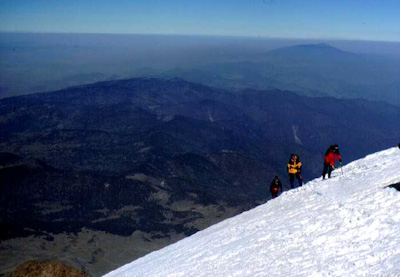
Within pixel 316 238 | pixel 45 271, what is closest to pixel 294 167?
pixel 316 238

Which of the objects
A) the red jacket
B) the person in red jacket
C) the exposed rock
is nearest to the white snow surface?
the person in red jacket

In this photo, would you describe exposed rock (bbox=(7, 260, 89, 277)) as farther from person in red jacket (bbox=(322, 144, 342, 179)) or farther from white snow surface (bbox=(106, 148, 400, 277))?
person in red jacket (bbox=(322, 144, 342, 179))

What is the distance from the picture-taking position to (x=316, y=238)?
18.6m

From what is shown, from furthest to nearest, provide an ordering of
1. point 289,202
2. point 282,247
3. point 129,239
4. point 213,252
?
point 129,239, point 289,202, point 213,252, point 282,247

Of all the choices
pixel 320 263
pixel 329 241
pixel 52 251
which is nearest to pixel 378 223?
pixel 329 241

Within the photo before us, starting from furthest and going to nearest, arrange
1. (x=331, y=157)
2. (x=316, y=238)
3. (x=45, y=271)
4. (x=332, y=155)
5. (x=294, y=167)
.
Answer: (x=294, y=167), (x=45, y=271), (x=331, y=157), (x=332, y=155), (x=316, y=238)

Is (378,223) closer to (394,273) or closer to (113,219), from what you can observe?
(394,273)

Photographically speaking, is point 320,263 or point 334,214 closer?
point 320,263

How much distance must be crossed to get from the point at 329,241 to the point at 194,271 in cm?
723

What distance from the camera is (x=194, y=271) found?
20.9 meters

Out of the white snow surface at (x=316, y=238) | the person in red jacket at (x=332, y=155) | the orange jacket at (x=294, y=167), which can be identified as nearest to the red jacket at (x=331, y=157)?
the person in red jacket at (x=332, y=155)

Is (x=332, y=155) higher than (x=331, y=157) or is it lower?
higher

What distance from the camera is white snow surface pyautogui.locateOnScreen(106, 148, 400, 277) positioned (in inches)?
602

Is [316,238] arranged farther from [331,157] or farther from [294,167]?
[294,167]
